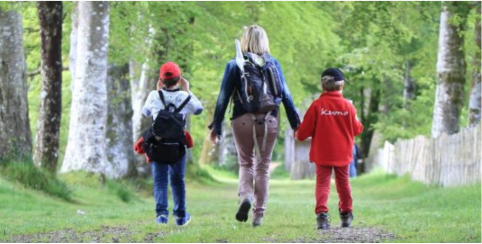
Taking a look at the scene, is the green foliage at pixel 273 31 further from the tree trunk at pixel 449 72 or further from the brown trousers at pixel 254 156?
the brown trousers at pixel 254 156

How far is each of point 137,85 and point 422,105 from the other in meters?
16.4

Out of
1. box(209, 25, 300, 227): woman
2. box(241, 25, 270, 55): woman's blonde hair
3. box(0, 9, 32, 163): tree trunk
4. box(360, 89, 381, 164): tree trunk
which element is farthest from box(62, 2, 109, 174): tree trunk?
box(360, 89, 381, 164): tree trunk

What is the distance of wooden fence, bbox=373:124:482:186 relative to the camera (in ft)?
62.3

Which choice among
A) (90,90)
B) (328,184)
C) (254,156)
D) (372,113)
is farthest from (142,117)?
(372,113)

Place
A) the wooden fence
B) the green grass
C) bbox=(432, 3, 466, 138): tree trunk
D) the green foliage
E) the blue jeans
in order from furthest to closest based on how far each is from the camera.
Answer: bbox=(432, 3, 466, 138): tree trunk
the green foliage
the wooden fence
the blue jeans
the green grass

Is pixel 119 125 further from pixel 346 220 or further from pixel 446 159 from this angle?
Result: pixel 346 220

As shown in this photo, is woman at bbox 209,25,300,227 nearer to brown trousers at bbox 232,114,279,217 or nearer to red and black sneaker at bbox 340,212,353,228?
brown trousers at bbox 232,114,279,217

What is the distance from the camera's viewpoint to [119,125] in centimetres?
2684

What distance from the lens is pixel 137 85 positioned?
36781 mm

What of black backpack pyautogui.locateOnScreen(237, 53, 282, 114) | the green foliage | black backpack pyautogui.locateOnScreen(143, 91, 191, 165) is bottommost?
black backpack pyautogui.locateOnScreen(143, 91, 191, 165)

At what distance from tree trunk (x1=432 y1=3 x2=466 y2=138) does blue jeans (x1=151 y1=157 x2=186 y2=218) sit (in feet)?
46.5

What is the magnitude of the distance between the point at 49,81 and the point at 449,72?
1000cm

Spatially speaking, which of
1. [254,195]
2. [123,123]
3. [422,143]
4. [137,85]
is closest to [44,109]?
[123,123]

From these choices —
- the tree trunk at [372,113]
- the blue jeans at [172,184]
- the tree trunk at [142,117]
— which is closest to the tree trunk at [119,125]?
the tree trunk at [142,117]
